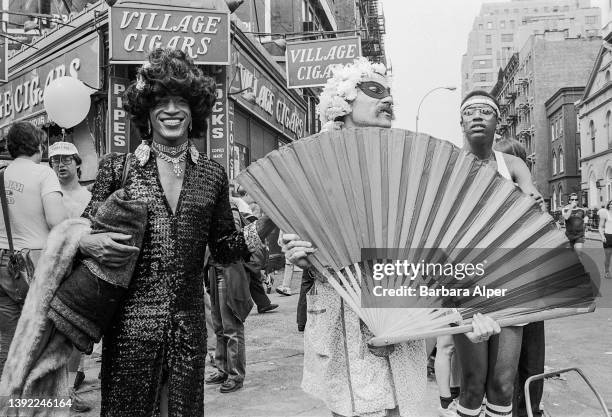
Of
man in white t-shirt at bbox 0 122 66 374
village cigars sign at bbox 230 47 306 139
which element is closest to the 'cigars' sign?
village cigars sign at bbox 230 47 306 139

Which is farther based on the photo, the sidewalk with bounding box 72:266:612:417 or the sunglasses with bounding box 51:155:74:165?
the sunglasses with bounding box 51:155:74:165

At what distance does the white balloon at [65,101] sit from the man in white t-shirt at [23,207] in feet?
13.6

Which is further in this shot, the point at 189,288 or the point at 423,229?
the point at 189,288

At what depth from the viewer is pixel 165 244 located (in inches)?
83.4

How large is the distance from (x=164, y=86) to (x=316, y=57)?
28.3 ft

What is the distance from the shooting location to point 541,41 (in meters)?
61.4

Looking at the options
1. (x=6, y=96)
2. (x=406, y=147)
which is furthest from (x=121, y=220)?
(x=6, y=96)

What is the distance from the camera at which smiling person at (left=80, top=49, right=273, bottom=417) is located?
6.70 feet

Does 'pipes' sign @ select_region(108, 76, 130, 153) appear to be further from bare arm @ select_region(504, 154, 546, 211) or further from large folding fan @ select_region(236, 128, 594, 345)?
large folding fan @ select_region(236, 128, 594, 345)

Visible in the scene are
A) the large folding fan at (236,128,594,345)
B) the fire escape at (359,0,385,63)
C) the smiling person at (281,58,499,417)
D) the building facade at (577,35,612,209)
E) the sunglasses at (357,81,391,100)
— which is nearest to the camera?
the large folding fan at (236,128,594,345)

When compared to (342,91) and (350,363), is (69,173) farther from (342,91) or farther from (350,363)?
(350,363)

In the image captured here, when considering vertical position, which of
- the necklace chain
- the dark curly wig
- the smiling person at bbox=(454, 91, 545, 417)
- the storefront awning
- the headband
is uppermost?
the storefront awning

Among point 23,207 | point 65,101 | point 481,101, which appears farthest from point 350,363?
point 65,101

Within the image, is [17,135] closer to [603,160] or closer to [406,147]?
[406,147]
